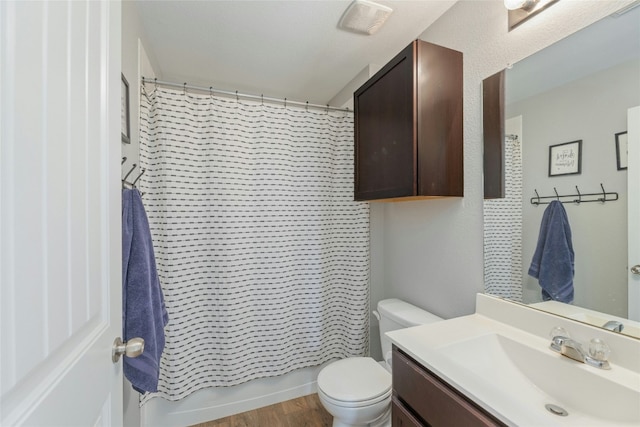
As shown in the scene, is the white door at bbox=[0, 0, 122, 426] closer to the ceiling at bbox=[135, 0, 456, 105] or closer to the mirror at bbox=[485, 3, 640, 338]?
the ceiling at bbox=[135, 0, 456, 105]

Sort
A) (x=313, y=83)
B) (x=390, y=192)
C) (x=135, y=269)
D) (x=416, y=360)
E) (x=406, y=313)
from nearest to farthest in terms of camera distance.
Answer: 1. (x=416, y=360)
2. (x=135, y=269)
3. (x=390, y=192)
4. (x=406, y=313)
5. (x=313, y=83)

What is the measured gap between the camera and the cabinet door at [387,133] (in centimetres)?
128

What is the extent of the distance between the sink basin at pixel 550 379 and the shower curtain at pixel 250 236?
1059mm

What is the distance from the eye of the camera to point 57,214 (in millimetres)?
444

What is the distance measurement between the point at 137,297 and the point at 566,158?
1670mm

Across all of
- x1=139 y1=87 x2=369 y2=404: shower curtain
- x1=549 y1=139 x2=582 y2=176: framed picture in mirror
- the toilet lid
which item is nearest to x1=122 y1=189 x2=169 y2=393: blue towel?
x1=139 y1=87 x2=369 y2=404: shower curtain

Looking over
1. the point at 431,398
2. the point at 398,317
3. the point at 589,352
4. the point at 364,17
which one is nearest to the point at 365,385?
the point at 398,317

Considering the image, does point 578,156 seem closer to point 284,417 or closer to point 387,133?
point 387,133

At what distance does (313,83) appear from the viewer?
2.28 m

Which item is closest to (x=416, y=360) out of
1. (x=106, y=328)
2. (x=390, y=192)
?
(x=390, y=192)

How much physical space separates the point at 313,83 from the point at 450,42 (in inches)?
44.2

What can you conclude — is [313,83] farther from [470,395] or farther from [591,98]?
[470,395]

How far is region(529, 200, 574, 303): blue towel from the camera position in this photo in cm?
100

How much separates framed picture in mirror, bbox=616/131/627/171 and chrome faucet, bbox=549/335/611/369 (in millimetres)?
550
